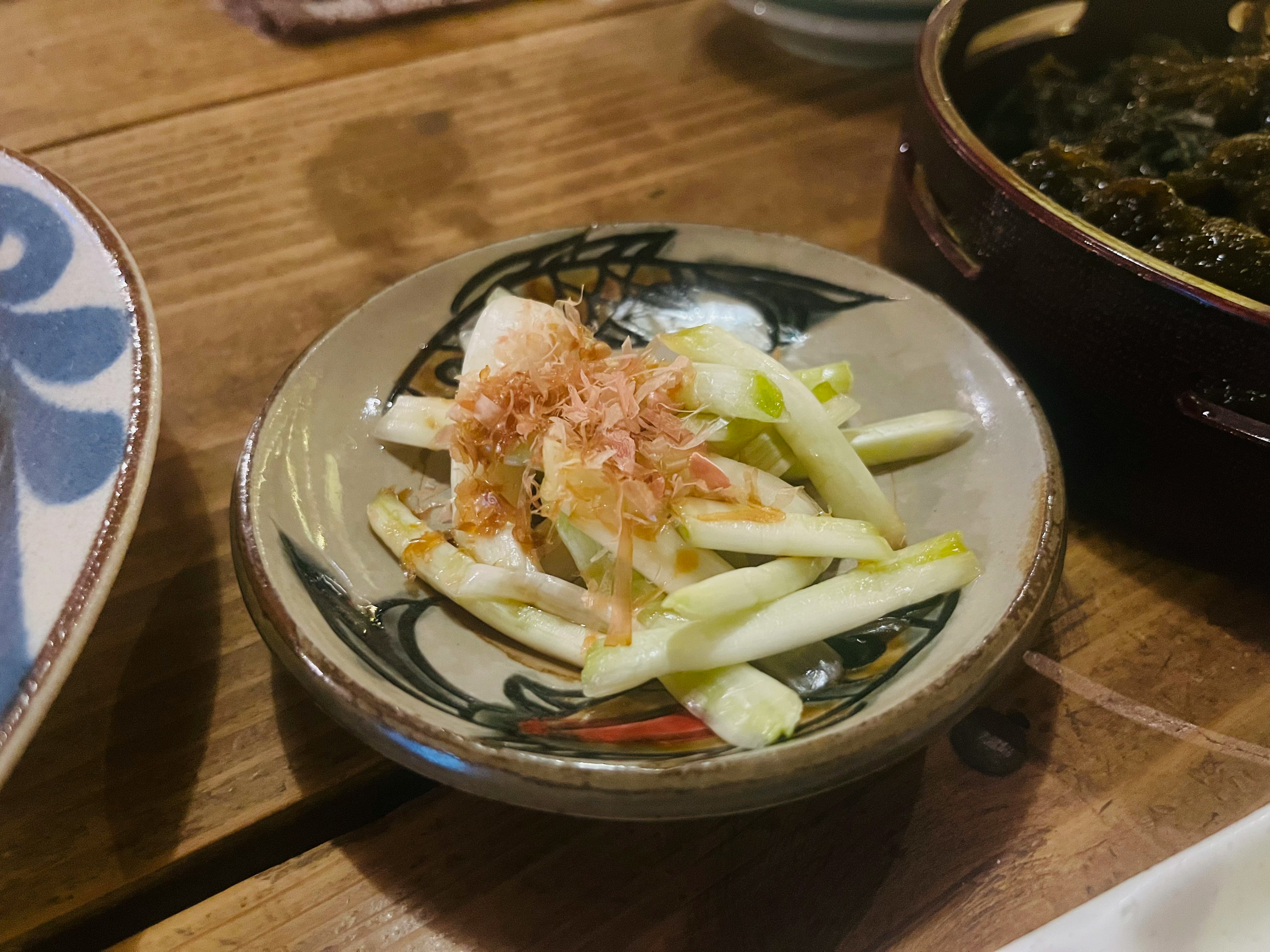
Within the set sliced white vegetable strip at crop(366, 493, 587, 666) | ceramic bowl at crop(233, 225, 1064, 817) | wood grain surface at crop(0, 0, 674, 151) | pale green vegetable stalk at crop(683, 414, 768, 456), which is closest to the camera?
ceramic bowl at crop(233, 225, 1064, 817)

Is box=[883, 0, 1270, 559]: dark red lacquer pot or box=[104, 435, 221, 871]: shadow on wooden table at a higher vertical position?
box=[883, 0, 1270, 559]: dark red lacquer pot

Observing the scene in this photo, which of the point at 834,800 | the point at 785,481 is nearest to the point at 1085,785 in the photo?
the point at 834,800

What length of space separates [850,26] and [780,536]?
1.53 metres

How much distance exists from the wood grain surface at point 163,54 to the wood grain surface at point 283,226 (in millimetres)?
67

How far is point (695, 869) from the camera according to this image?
0.78 meters

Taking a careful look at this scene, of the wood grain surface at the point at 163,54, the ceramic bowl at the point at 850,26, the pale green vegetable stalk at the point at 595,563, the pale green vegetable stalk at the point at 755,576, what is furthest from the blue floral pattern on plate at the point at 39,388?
the ceramic bowl at the point at 850,26

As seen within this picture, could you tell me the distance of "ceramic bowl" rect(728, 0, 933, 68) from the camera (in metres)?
1.87

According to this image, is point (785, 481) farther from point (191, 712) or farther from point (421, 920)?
point (191, 712)

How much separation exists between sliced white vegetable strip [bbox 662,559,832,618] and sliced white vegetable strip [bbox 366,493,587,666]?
11 cm

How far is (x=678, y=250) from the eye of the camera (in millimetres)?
1227

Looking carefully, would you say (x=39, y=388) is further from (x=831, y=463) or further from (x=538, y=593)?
(x=831, y=463)

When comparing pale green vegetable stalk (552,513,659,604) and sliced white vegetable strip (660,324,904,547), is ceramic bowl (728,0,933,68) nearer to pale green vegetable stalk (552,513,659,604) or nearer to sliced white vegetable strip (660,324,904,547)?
sliced white vegetable strip (660,324,904,547)

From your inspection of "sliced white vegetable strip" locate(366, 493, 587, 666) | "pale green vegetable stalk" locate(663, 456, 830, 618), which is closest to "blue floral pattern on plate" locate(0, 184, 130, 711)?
"sliced white vegetable strip" locate(366, 493, 587, 666)

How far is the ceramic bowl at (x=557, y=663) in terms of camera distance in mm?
646
